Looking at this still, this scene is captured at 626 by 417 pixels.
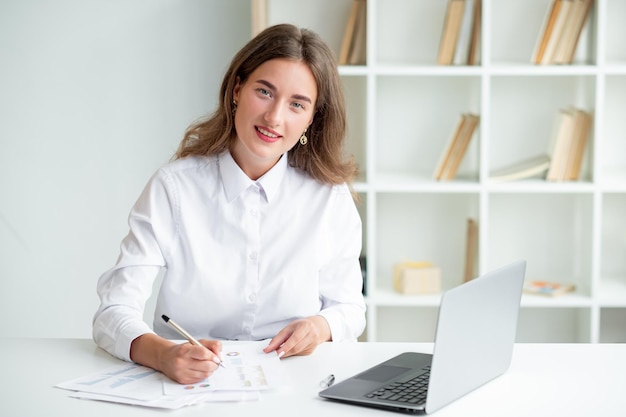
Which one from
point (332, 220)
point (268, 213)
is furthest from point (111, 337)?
point (332, 220)

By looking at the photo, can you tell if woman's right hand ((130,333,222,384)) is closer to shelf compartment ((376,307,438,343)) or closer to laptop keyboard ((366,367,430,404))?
laptop keyboard ((366,367,430,404))

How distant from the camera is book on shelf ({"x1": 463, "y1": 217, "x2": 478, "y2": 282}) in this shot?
3.43 m

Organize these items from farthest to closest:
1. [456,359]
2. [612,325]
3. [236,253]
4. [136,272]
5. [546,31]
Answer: [612,325], [546,31], [236,253], [136,272], [456,359]

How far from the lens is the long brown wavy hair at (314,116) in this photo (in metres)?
2.07

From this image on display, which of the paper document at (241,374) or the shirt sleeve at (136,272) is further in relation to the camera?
the shirt sleeve at (136,272)

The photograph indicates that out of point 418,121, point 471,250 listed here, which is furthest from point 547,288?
point 418,121

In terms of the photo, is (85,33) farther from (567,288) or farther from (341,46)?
(567,288)

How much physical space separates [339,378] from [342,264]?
0.59m

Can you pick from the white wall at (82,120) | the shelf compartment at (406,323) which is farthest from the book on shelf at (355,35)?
the shelf compartment at (406,323)

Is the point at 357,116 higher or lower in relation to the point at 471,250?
higher

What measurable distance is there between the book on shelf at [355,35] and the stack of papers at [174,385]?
1869 mm

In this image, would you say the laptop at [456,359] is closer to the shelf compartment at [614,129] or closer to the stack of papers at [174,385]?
the stack of papers at [174,385]

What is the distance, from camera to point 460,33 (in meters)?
3.29

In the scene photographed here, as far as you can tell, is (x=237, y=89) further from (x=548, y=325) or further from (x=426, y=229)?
(x=548, y=325)
